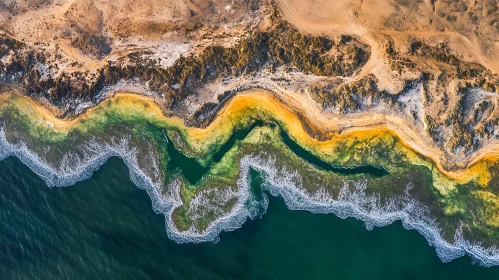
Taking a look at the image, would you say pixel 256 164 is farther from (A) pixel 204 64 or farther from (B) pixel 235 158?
(A) pixel 204 64

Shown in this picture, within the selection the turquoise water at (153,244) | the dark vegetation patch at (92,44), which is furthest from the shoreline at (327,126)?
the turquoise water at (153,244)

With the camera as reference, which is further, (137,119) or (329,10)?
(137,119)

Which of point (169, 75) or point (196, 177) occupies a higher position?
point (169, 75)

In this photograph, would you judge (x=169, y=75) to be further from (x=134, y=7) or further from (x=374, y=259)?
(x=374, y=259)

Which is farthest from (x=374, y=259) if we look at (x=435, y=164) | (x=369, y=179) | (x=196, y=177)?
(x=196, y=177)

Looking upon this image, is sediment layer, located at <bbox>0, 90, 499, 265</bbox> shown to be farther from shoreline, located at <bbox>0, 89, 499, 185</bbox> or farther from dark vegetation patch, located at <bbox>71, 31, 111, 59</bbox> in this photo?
dark vegetation patch, located at <bbox>71, 31, 111, 59</bbox>

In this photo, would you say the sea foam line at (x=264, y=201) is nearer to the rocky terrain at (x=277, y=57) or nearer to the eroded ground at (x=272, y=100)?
the eroded ground at (x=272, y=100)
